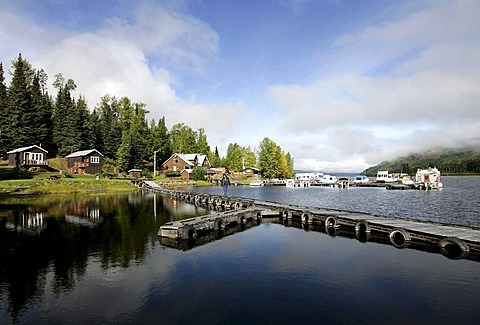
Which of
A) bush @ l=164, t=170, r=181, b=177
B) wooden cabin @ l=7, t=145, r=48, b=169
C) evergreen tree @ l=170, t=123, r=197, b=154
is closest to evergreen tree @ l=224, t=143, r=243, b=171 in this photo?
evergreen tree @ l=170, t=123, r=197, b=154

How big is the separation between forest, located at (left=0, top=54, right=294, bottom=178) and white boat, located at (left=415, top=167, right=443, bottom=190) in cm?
5143

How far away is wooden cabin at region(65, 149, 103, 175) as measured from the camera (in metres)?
73.4

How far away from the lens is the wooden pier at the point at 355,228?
17.7 m

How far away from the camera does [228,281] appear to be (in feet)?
43.5

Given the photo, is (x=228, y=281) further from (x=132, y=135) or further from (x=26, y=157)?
(x=132, y=135)

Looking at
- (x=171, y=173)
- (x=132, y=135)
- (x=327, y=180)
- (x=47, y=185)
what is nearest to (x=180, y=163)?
(x=171, y=173)

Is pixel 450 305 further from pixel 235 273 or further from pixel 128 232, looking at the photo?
pixel 128 232

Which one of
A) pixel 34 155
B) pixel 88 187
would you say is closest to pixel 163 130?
pixel 34 155

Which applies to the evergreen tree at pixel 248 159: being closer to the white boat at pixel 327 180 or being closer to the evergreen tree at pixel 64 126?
the white boat at pixel 327 180

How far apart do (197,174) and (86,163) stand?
33214 millimetres

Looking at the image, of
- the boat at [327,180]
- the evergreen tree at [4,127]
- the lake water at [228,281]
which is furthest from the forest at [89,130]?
the lake water at [228,281]

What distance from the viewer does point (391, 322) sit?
9531mm

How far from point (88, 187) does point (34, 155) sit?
20.8m

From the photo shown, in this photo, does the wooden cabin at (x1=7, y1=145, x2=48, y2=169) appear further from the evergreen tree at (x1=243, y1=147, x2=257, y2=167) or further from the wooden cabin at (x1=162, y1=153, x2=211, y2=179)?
the evergreen tree at (x1=243, y1=147, x2=257, y2=167)
